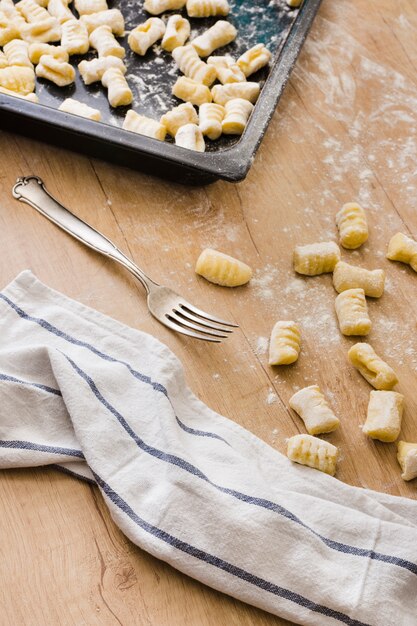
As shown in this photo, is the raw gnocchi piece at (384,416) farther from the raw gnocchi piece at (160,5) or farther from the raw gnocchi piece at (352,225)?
the raw gnocchi piece at (160,5)

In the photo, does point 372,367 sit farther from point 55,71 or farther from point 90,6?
point 90,6

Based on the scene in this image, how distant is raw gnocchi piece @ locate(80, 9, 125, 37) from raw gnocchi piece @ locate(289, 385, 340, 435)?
37.1 inches

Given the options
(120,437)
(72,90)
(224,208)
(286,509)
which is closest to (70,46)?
(72,90)

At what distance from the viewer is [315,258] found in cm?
142

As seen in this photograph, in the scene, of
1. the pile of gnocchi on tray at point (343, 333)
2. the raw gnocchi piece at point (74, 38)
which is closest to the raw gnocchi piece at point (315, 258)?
the pile of gnocchi on tray at point (343, 333)

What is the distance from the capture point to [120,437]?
46.0 inches

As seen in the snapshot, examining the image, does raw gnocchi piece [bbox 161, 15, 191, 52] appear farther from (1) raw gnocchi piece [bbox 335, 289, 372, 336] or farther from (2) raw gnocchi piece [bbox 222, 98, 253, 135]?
(1) raw gnocchi piece [bbox 335, 289, 372, 336]

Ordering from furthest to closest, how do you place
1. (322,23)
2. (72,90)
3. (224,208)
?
(322,23), (72,90), (224,208)

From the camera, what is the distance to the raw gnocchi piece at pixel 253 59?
1.70 metres

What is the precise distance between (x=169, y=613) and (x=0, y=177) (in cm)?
88

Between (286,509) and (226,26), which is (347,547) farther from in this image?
(226,26)

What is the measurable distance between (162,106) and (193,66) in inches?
4.4

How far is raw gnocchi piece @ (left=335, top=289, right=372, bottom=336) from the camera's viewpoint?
135 centimetres

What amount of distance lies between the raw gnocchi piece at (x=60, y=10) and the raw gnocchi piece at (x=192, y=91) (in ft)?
0.99
